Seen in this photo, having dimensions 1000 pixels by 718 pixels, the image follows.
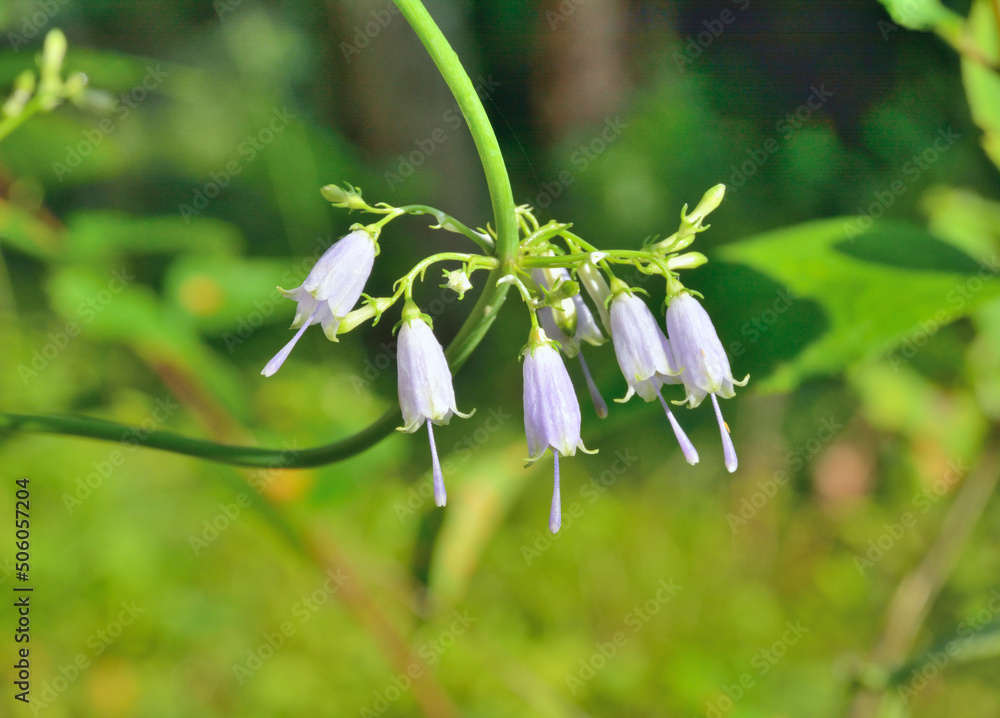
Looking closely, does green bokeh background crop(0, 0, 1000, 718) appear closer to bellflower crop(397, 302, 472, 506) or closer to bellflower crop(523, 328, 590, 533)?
bellflower crop(523, 328, 590, 533)

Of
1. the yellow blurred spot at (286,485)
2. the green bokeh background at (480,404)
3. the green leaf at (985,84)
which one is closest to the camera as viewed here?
the green leaf at (985,84)

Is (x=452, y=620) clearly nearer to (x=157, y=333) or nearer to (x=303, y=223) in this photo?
(x=157, y=333)

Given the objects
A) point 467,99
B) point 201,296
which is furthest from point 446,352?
point 201,296

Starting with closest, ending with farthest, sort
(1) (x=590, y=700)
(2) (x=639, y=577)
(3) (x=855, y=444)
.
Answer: (1) (x=590, y=700)
(2) (x=639, y=577)
(3) (x=855, y=444)

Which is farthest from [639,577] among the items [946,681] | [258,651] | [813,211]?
[813,211]

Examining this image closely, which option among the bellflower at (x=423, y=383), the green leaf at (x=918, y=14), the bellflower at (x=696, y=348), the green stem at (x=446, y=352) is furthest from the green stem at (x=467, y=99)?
the green leaf at (x=918, y=14)

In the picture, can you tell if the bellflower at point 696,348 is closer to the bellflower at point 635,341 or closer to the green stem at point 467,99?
the bellflower at point 635,341
